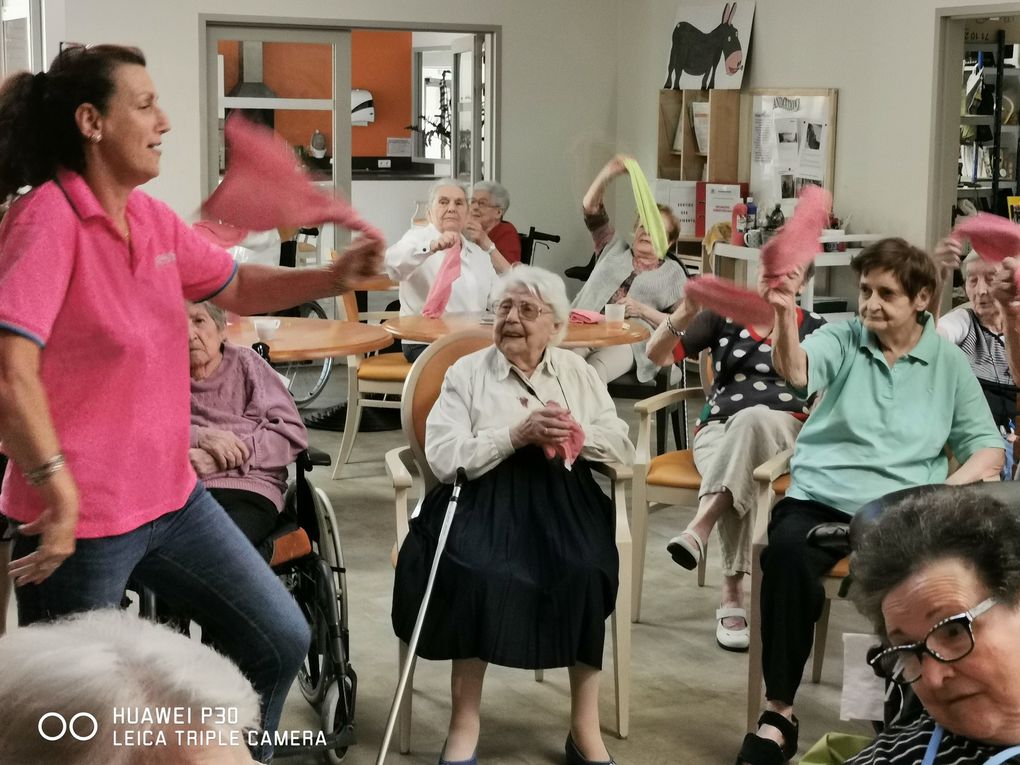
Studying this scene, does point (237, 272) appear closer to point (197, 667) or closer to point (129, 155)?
point (129, 155)

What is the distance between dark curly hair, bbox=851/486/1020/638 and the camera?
148cm

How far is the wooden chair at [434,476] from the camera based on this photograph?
3184 millimetres

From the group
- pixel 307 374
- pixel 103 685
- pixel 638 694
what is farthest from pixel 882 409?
pixel 307 374

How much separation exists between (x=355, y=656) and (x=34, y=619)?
174cm

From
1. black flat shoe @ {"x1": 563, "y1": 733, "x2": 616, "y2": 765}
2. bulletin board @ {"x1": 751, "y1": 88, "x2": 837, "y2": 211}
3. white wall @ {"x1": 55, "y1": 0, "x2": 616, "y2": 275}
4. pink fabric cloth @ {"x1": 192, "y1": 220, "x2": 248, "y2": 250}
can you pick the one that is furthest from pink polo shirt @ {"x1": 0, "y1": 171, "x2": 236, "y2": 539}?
white wall @ {"x1": 55, "y1": 0, "x2": 616, "y2": 275}

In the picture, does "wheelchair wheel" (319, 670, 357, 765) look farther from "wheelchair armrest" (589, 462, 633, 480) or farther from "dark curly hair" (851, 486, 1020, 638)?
"dark curly hair" (851, 486, 1020, 638)

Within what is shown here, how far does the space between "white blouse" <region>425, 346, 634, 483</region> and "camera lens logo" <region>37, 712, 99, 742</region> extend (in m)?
2.08

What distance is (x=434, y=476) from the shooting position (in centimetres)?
336

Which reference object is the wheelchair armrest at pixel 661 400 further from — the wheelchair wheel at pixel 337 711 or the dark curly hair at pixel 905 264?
the wheelchair wheel at pixel 337 711

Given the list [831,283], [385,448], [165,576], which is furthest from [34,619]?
[831,283]

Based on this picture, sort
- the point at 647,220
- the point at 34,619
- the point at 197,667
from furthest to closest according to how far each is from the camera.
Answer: the point at 647,220 < the point at 34,619 < the point at 197,667

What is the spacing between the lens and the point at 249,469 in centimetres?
319

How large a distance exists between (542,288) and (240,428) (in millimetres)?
802

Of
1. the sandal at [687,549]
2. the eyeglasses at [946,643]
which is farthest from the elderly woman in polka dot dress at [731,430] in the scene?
the eyeglasses at [946,643]
